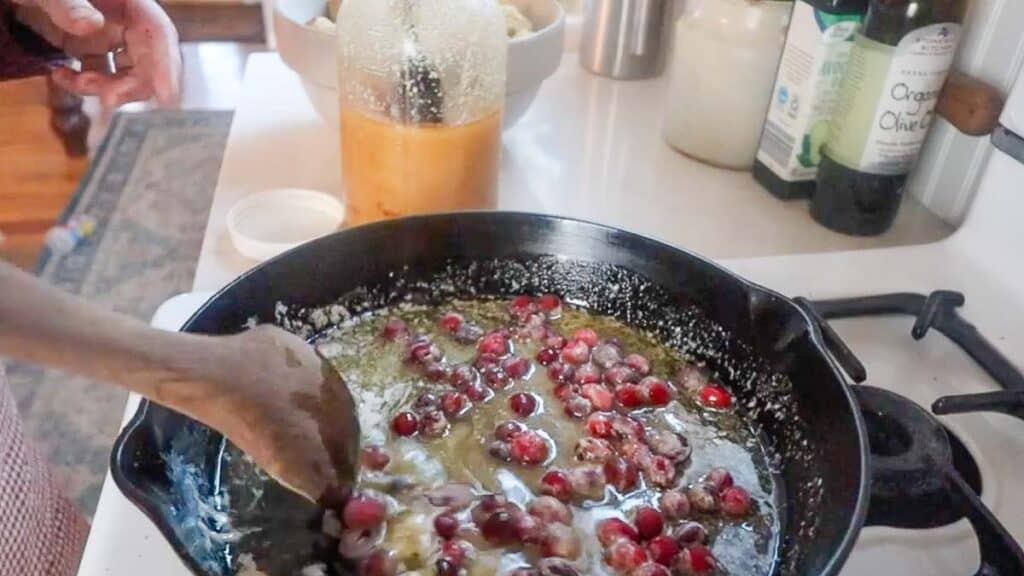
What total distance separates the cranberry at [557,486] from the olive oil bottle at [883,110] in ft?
1.53

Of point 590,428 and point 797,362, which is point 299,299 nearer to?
point 590,428

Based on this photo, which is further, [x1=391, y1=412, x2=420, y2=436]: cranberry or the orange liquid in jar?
the orange liquid in jar

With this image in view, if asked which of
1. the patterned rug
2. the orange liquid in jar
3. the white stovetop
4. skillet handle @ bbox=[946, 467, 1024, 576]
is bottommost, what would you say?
the patterned rug

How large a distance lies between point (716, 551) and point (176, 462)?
34 centimetres

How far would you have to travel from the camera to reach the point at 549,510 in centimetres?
60

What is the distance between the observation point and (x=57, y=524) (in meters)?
0.90

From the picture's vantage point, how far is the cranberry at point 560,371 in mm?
725

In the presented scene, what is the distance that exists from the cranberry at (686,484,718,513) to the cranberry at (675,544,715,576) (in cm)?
4

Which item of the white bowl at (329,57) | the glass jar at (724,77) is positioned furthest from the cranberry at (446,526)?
the glass jar at (724,77)

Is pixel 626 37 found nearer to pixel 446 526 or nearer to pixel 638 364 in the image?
pixel 638 364

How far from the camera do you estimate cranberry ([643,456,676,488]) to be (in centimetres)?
64

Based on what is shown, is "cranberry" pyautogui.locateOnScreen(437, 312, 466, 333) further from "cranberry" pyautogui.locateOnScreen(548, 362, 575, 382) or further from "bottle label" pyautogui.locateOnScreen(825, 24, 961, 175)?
"bottle label" pyautogui.locateOnScreen(825, 24, 961, 175)

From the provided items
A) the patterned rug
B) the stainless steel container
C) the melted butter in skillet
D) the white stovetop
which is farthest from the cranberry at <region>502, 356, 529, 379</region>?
the patterned rug

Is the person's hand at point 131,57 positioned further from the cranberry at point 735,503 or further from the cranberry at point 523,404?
the cranberry at point 735,503
